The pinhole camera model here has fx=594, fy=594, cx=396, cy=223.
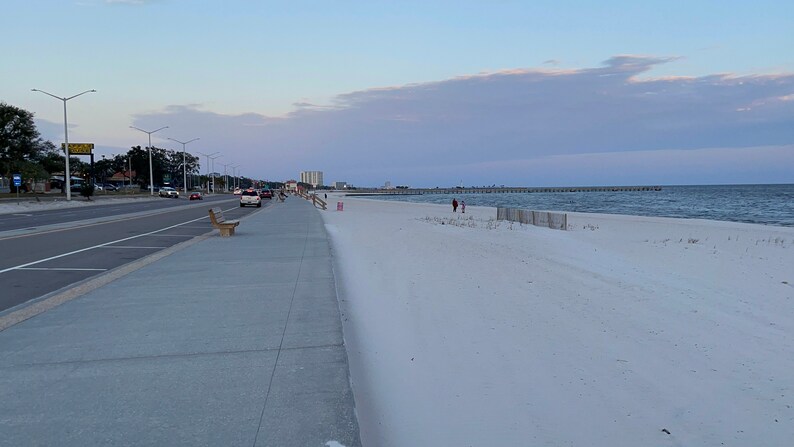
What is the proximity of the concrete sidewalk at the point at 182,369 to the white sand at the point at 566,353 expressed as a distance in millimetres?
511

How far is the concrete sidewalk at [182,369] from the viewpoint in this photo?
14.2 feet

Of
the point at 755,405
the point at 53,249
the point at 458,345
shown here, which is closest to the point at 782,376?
the point at 755,405

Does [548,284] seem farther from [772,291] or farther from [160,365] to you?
[160,365]

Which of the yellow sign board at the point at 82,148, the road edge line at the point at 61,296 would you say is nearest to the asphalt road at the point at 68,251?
the road edge line at the point at 61,296

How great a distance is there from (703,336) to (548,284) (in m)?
3.59

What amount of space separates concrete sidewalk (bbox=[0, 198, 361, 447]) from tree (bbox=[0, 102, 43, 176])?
6713cm

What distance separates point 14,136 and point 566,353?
243 ft

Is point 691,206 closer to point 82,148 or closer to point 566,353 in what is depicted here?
point 566,353

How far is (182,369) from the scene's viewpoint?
565cm

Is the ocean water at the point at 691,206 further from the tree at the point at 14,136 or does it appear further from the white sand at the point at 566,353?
the tree at the point at 14,136

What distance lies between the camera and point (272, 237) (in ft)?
62.2

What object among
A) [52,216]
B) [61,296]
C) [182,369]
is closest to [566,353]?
[182,369]

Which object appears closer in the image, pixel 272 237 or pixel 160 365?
pixel 160 365

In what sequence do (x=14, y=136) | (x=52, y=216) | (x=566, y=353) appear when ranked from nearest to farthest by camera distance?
(x=566, y=353), (x=52, y=216), (x=14, y=136)
